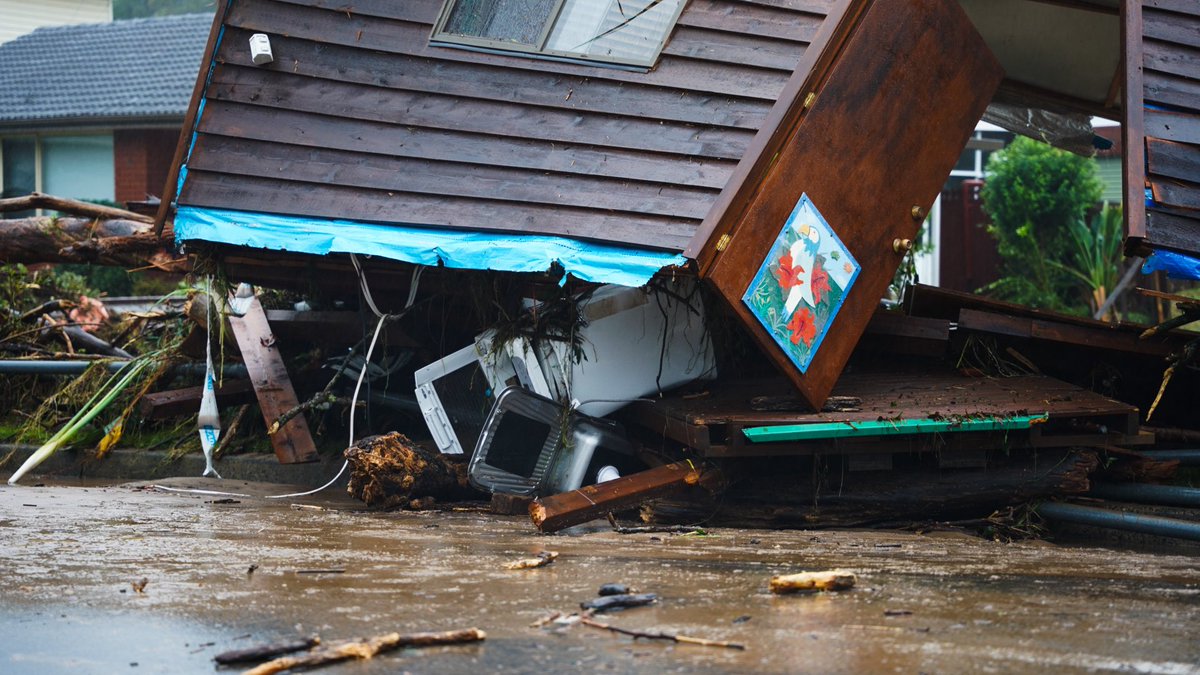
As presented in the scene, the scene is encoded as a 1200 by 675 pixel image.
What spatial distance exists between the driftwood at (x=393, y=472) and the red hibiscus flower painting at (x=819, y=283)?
2525mm

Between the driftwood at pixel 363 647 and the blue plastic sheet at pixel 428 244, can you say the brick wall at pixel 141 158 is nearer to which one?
the blue plastic sheet at pixel 428 244

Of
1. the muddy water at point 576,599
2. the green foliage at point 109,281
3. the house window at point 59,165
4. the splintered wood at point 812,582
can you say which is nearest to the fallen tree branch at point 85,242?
the muddy water at point 576,599

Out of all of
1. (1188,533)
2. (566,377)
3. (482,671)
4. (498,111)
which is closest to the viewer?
(482,671)

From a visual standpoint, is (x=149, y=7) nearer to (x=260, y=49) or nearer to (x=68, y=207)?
(x=68, y=207)

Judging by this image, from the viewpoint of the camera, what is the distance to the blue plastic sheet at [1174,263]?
654cm

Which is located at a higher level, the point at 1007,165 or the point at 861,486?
the point at 1007,165

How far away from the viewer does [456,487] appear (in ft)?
24.4

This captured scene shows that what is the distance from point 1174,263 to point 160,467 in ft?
24.2

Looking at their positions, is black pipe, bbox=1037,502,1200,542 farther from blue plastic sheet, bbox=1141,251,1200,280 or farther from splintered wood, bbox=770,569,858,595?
splintered wood, bbox=770,569,858,595

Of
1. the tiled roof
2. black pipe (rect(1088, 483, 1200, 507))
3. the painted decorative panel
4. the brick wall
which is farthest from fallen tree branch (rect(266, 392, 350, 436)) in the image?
the brick wall

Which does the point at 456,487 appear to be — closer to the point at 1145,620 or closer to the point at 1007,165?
the point at 1145,620

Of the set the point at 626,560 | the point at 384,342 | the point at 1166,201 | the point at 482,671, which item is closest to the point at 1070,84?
the point at 1166,201

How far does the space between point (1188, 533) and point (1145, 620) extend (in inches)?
84.0

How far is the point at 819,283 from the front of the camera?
667cm
